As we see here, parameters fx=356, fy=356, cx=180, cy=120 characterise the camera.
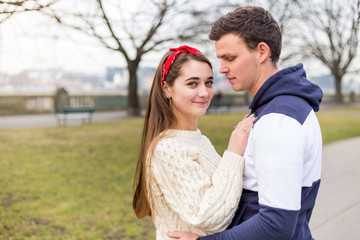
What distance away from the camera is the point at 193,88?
1.89 metres

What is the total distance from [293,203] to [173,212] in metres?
0.71

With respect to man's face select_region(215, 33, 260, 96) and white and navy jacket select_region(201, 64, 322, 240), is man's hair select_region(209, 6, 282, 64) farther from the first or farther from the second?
white and navy jacket select_region(201, 64, 322, 240)

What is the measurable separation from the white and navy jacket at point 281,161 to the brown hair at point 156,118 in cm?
49

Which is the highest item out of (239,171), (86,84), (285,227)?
(239,171)

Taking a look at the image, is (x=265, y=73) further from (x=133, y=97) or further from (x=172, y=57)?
(x=133, y=97)

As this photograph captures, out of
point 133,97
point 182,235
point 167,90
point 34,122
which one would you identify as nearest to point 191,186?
point 182,235

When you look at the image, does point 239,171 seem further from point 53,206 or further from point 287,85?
point 53,206

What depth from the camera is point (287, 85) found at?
1479 mm

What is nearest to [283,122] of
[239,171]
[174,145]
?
[239,171]

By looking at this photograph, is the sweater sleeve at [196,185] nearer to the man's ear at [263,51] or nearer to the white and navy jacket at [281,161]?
the white and navy jacket at [281,161]

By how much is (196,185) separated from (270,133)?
0.48 metres

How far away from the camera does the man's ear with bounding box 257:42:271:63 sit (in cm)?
155

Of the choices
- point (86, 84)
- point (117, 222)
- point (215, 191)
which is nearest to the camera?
point (215, 191)

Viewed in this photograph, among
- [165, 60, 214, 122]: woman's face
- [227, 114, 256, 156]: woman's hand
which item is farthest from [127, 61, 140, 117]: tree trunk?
[227, 114, 256, 156]: woman's hand
